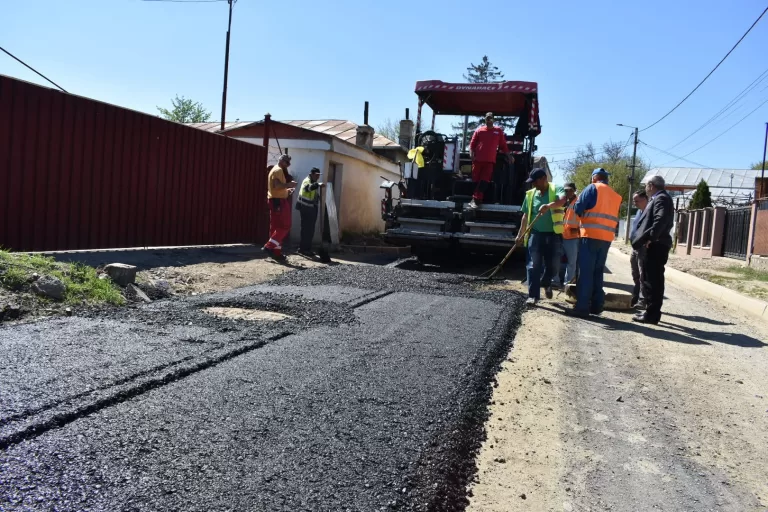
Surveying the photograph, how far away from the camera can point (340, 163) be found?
13750 millimetres

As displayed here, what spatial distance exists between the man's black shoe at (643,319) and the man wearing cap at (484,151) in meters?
3.62

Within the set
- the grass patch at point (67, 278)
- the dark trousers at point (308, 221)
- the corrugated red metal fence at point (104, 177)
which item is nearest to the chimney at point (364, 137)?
the corrugated red metal fence at point (104, 177)

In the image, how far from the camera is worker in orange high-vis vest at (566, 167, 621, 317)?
5.69 metres

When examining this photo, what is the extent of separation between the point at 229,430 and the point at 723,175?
50839mm

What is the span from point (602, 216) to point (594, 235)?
0.67 feet

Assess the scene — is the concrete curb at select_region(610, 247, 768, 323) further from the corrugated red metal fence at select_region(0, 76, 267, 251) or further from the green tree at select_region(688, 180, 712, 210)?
the green tree at select_region(688, 180, 712, 210)

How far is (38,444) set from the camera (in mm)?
2084

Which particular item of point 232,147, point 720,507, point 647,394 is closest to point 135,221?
point 232,147

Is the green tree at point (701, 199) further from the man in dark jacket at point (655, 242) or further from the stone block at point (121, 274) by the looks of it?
the stone block at point (121, 274)

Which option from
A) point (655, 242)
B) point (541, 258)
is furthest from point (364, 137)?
point (655, 242)

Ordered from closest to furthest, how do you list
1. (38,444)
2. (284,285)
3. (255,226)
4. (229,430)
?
(38,444), (229,430), (284,285), (255,226)

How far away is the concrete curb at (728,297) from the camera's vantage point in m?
6.96

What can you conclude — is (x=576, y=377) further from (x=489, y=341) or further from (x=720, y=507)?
(x=720, y=507)

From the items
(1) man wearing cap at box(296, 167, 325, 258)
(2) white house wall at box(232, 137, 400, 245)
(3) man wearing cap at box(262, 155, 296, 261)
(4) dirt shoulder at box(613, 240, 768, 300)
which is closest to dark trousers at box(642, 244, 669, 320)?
(4) dirt shoulder at box(613, 240, 768, 300)
